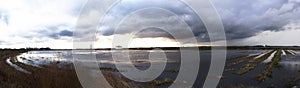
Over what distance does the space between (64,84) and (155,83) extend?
906 centimetres

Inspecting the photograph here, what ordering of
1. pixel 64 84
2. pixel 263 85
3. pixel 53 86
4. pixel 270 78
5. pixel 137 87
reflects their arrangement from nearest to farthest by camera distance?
pixel 53 86 < pixel 64 84 < pixel 137 87 < pixel 263 85 < pixel 270 78

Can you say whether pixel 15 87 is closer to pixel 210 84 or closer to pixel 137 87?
pixel 137 87

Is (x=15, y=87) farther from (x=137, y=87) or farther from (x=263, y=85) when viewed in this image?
(x=263, y=85)

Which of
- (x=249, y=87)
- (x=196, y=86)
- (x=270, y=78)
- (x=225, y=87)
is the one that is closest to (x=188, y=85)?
(x=196, y=86)

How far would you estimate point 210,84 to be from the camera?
21609mm

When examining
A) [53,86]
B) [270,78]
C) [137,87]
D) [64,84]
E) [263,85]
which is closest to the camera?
[53,86]

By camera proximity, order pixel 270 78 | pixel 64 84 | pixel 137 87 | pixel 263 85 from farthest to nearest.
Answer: pixel 270 78 < pixel 263 85 < pixel 137 87 < pixel 64 84

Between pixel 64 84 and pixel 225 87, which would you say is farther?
pixel 225 87

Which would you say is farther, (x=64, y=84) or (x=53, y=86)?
(x=64, y=84)

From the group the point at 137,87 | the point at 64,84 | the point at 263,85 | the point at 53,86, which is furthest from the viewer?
the point at 263,85

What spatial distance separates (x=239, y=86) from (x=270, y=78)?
5771 millimetres

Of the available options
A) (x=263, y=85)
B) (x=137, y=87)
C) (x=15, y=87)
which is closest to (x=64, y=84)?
(x=15, y=87)

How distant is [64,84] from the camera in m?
14.7

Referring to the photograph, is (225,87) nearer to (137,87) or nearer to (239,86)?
(239,86)
